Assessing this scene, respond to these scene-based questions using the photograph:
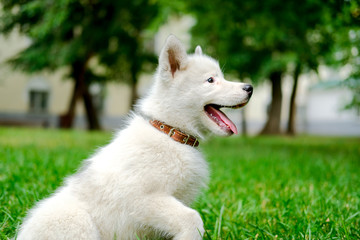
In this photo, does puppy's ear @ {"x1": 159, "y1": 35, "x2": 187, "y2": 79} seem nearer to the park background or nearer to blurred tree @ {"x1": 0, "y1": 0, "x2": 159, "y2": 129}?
the park background

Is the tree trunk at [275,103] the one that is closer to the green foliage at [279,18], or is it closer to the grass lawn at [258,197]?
the green foliage at [279,18]

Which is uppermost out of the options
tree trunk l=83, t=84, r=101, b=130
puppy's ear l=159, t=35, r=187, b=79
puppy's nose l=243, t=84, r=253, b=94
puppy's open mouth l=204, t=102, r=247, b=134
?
puppy's ear l=159, t=35, r=187, b=79

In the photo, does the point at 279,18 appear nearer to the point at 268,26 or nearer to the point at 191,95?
the point at 268,26

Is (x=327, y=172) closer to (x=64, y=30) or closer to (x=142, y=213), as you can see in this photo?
(x=142, y=213)

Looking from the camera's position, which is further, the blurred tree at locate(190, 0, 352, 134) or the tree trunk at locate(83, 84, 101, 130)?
the tree trunk at locate(83, 84, 101, 130)

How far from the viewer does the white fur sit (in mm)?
2180

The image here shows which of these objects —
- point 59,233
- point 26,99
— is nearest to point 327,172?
point 59,233

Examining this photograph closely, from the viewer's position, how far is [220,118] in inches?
104

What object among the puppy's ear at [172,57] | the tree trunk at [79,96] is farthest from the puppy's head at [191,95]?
the tree trunk at [79,96]

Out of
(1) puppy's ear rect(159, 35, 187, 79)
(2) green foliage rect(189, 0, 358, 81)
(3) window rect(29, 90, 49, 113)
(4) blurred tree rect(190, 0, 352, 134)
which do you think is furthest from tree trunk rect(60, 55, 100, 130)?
(1) puppy's ear rect(159, 35, 187, 79)

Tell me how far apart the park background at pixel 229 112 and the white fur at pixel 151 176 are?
439 mm

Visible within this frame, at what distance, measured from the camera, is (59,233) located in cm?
213

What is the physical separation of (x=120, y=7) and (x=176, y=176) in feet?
55.7

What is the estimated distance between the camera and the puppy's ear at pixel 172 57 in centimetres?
259
